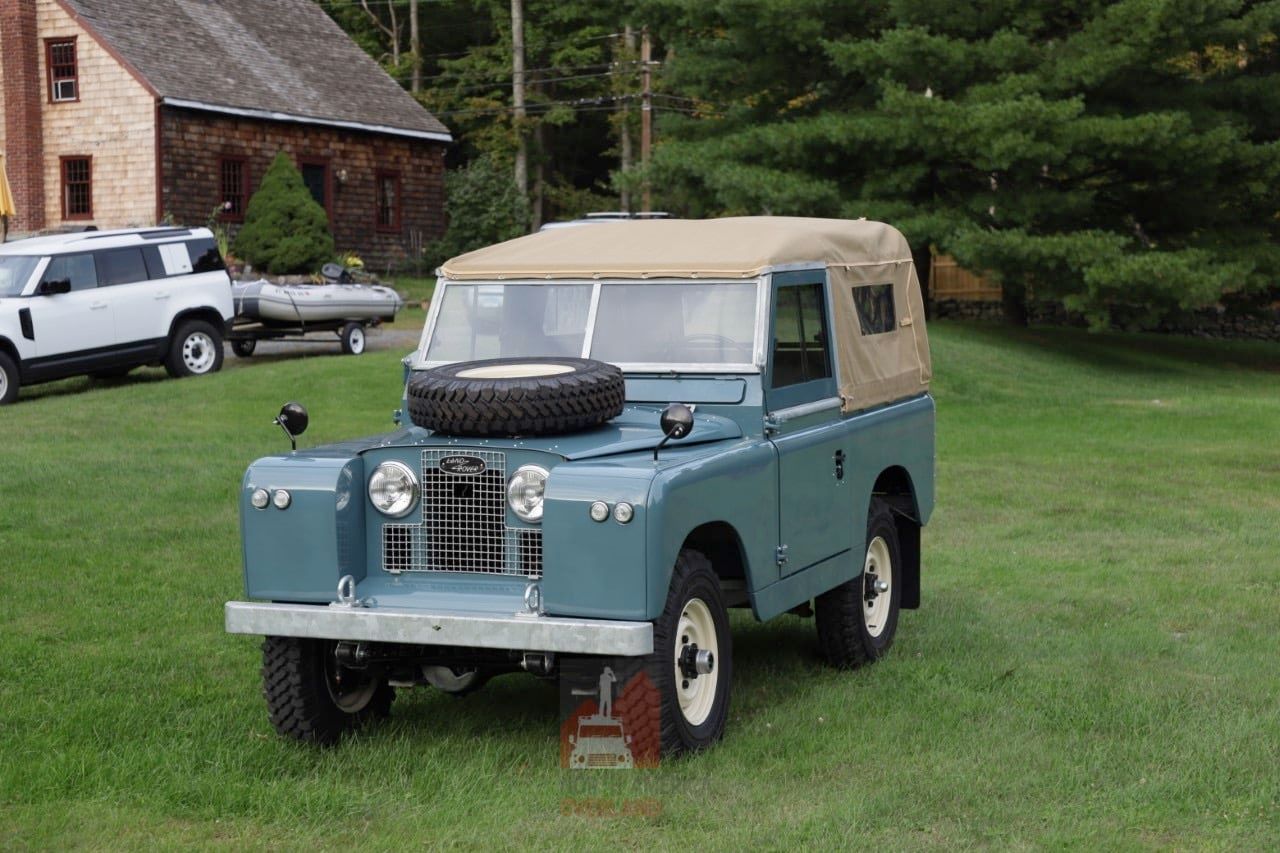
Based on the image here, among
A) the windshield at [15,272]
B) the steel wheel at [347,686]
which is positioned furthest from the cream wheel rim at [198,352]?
the steel wheel at [347,686]

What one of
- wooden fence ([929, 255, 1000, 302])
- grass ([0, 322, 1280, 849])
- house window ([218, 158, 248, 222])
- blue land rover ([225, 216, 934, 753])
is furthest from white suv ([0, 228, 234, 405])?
wooden fence ([929, 255, 1000, 302])

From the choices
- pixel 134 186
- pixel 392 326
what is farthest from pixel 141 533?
pixel 134 186

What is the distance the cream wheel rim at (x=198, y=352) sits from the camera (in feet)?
74.3

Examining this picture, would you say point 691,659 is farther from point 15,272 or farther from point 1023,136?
point 1023,136

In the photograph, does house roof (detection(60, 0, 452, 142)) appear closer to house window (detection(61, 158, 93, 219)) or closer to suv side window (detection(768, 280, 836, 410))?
house window (detection(61, 158, 93, 219))

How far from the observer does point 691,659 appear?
6449 millimetres

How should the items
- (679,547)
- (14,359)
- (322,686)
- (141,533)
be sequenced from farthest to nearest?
(14,359) < (141,533) < (322,686) < (679,547)

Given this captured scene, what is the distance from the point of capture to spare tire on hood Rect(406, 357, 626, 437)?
630 cm

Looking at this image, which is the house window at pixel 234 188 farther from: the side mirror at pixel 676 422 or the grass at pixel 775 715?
the side mirror at pixel 676 422

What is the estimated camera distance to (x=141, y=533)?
11586 mm

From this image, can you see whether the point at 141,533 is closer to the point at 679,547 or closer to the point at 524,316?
the point at 524,316

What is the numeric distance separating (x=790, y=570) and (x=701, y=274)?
136 centimetres

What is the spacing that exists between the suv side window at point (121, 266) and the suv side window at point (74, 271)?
120 mm

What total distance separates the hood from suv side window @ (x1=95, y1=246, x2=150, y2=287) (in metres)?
15.7
